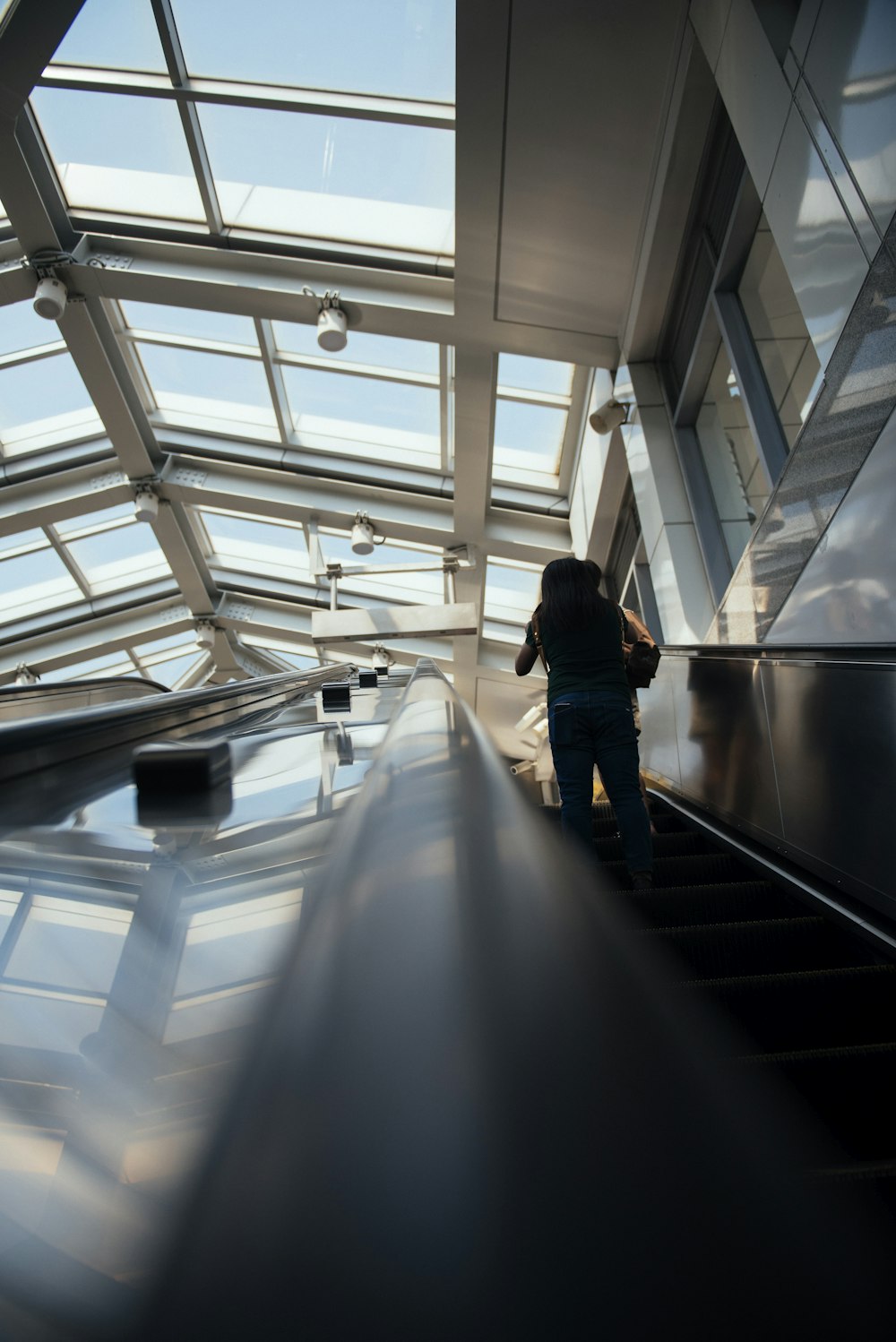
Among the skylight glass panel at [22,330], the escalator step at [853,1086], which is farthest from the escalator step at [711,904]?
the skylight glass panel at [22,330]

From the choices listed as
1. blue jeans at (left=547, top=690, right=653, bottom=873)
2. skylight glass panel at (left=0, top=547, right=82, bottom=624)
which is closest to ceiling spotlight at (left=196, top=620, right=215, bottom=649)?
skylight glass panel at (left=0, top=547, right=82, bottom=624)

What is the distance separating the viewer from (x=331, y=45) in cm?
701

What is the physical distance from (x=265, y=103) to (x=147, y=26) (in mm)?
1029

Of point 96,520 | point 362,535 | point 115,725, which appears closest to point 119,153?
point 362,535

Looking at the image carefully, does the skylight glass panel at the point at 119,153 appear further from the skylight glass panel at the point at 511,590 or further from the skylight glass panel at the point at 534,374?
the skylight glass panel at the point at 511,590

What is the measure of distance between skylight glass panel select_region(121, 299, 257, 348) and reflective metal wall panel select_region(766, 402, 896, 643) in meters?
8.67

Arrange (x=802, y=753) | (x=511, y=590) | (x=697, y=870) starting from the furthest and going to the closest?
(x=511, y=590) < (x=697, y=870) < (x=802, y=753)

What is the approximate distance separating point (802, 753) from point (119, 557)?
15.3 m

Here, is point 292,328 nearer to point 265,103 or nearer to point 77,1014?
point 265,103

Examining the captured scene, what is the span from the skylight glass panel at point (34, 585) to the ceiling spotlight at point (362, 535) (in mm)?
6236

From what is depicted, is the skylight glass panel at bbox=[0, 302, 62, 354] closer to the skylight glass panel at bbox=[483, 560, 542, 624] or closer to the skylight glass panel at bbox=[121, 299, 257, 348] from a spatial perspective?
the skylight glass panel at bbox=[121, 299, 257, 348]

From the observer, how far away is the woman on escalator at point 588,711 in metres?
3.23

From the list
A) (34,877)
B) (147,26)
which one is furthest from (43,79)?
(34,877)

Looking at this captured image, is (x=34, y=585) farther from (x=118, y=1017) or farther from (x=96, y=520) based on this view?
(x=118, y=1017)
